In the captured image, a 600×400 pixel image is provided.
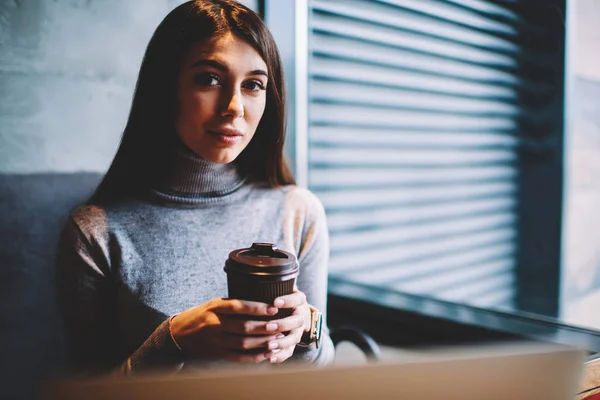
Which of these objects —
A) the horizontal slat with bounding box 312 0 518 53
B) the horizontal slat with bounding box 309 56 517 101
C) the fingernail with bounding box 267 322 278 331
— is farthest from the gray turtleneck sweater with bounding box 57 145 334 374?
the horizontal slat with bounding box 312 0 518 53

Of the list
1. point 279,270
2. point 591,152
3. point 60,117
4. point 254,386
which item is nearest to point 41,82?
point 60,117

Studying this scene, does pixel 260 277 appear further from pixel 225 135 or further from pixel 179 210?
pixel 179 210

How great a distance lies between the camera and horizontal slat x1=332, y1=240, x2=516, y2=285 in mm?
2467

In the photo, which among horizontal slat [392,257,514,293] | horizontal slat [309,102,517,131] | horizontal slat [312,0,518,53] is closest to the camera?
horizontal slat [312,0,518,53]

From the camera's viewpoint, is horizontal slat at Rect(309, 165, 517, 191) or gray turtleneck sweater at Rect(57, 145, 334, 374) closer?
gray turtleneck sweater at Rect(57, 145, 334, 374)

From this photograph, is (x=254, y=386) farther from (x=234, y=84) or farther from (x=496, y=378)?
(x=234, y=84)

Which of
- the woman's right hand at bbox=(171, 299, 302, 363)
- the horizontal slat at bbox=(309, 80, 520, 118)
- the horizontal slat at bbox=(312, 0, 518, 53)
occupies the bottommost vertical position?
the woman's right hand at bbox=(171, 299, 302, 363)

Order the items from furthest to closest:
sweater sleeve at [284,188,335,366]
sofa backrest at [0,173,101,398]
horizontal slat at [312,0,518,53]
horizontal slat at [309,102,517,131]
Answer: horizontal slat at [309,102,517,131] < horizontal slat at [312,0,518,53] < sofa backrest at [0,173,101,398] < sweater sleeve at [284,188,335,366]

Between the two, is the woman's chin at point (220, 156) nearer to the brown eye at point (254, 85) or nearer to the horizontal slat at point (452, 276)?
the brown eye at point (254, 85)

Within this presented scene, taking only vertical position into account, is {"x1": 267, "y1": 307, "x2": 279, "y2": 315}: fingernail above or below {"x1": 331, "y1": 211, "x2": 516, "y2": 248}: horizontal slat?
above

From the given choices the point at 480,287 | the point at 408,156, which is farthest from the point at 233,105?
the point at 480,287

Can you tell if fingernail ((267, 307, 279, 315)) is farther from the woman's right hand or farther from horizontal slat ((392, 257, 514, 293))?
horizontal slat ((392, 257, 514, 293))

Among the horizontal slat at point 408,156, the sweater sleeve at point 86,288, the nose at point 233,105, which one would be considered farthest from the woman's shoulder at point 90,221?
the horizontal slat at point 408,156

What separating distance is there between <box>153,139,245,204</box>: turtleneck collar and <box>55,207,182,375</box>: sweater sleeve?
0.20 m
